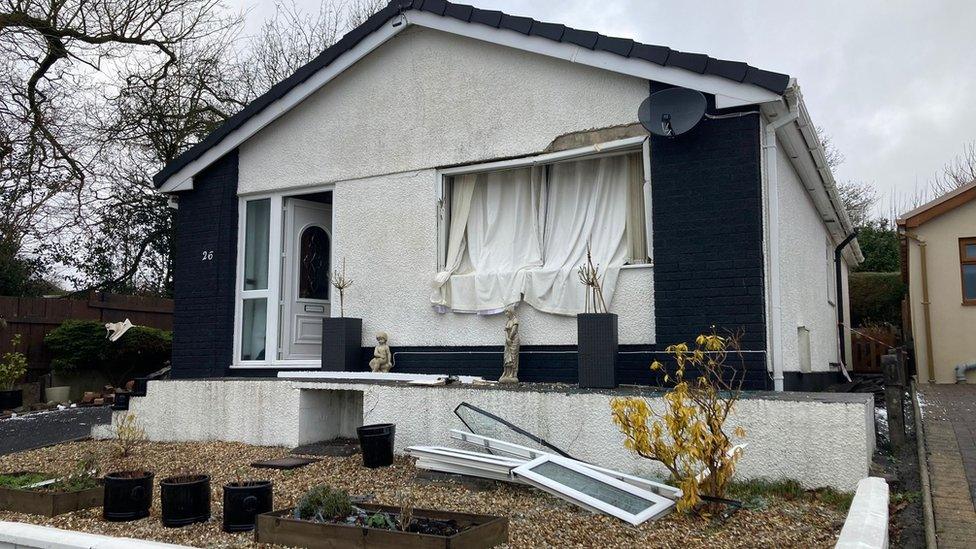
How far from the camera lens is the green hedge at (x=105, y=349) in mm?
14008

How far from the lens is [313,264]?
33.1ft

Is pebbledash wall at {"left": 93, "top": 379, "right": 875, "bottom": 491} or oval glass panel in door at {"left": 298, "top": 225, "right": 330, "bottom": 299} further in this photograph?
oval glass panel in door at {"left": 298, "top": 225, "right": 330, "bottom": 299}

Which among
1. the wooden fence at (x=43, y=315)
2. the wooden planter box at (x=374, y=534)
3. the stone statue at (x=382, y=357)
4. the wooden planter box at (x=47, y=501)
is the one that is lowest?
the wooden planter box at (x=47, y=501)

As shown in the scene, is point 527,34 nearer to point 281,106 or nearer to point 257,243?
point 281,106

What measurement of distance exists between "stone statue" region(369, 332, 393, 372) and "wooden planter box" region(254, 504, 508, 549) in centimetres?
340

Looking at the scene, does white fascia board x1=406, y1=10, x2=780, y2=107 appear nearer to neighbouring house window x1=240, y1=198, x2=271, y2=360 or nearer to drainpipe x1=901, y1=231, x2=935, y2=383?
neighbouring house window x1=240, y1=198, x2=271, y2=360

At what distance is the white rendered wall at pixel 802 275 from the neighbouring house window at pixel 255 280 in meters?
6.00

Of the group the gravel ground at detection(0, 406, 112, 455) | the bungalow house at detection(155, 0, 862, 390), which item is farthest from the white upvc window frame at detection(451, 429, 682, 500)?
the gravel ground at detection(0, 406, 112, 455)

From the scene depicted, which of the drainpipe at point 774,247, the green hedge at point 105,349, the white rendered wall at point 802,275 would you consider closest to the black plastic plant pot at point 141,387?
the green hedge at point 105,349

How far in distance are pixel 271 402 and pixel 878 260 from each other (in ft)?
59.6

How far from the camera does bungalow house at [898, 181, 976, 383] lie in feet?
43.3

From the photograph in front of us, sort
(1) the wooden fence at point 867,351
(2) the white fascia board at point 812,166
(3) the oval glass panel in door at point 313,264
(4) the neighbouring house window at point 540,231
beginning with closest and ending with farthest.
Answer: (2) the white fascia board at point 812,166 → (4) the neighbouring house window at point 540,231 → (3) the oval glass panel in door at point 313,264 → (1) the wooden fence at point 867,351

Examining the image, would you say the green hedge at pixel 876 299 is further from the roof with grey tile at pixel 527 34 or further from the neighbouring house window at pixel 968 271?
the roof with grey tile at pixel 527 34

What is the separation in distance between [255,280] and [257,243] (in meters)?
0.48
